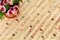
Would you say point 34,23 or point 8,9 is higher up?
point 8,9

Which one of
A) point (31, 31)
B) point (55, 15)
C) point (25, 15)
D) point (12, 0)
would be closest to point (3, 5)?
point (12, 0)

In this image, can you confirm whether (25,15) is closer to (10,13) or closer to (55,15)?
(10,13)

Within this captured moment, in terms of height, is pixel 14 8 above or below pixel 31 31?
above

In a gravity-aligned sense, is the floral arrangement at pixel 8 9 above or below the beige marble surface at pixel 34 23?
above

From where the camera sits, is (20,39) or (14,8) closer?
(20,39)

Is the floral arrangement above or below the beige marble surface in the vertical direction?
above

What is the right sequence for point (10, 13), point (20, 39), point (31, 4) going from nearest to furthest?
point (20, 39) → point (10, 13) → point (31, 4)

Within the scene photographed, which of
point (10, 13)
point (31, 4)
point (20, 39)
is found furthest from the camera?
point (31, 4)

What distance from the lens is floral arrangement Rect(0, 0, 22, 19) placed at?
1.33 metres

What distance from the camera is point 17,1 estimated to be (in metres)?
1.38

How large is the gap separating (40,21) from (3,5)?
0.30 meters

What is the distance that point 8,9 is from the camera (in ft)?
4.39

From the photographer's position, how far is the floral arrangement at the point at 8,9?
1.33 metres

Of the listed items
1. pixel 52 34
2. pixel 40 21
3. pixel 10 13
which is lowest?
pixel 52 34
